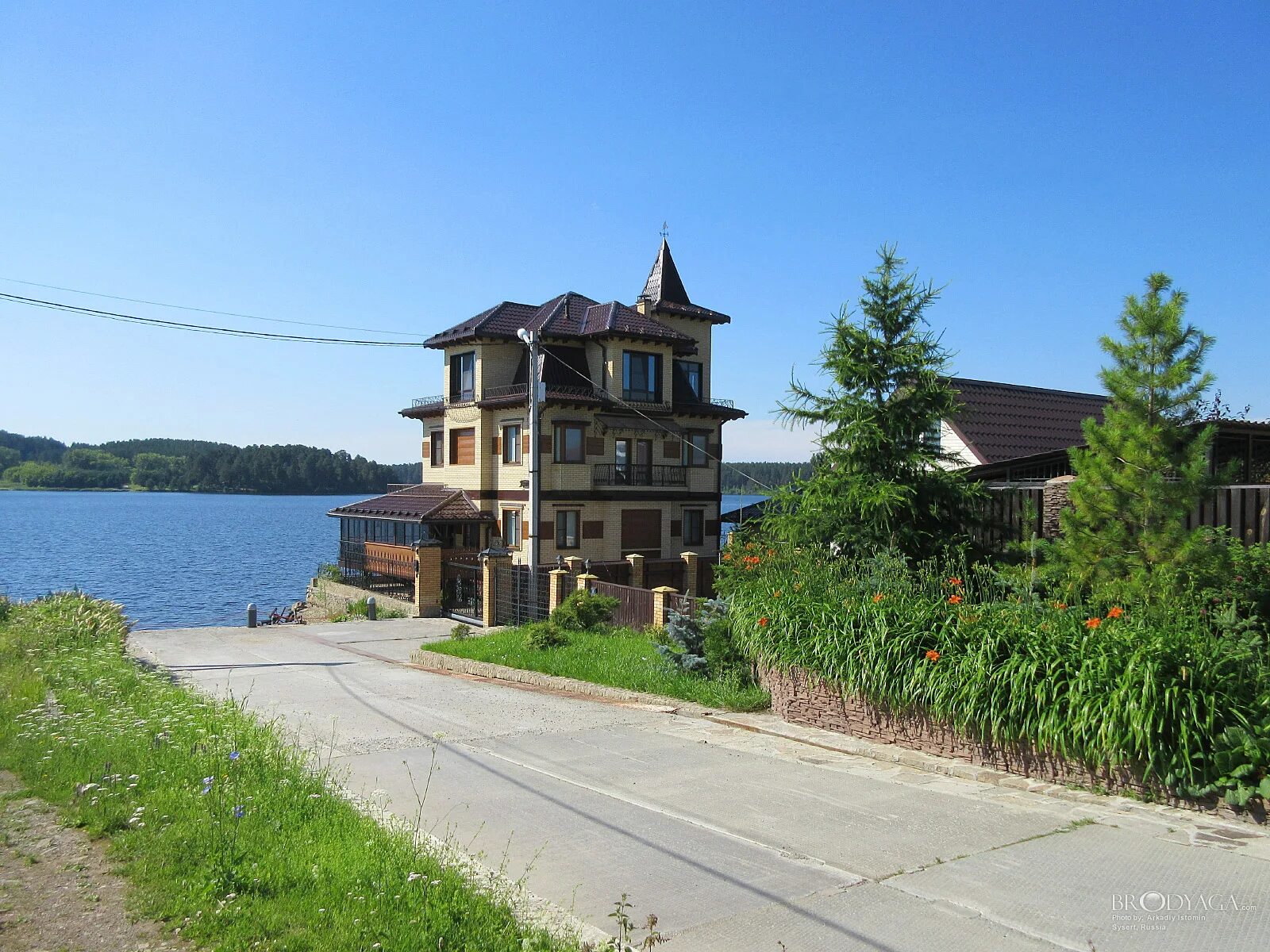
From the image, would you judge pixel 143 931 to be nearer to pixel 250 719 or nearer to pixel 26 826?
pixel 26 826

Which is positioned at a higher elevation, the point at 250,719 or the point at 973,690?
the point at 973,690

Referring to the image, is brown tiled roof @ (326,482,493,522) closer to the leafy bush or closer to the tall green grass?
the leafy bush

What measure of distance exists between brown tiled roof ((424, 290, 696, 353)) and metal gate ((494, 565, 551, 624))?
1089 cm

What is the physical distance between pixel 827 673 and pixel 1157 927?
17.2ft

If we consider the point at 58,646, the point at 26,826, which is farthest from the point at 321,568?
the point at 26,826

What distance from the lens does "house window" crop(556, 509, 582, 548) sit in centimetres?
3338

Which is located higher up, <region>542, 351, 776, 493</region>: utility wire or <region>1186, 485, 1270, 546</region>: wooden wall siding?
<region>542, 351, 776, 493</region>: utility wire

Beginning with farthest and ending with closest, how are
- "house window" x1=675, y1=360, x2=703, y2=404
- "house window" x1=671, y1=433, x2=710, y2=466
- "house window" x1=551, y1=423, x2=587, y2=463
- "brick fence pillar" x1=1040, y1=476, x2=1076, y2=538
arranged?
1. "house window" x1=675, y1=360, x2=703, y2=404
2. "house window" x1=671, y1=433, x2=710, y2=466
3. "house window" x1=551, y1=423, x2=587, y2=463
4. "brick fence pillar" x1=1040, y1=476, x2=1076, y2=538

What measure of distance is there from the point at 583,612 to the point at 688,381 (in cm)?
2103

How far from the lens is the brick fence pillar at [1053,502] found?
13.4 m

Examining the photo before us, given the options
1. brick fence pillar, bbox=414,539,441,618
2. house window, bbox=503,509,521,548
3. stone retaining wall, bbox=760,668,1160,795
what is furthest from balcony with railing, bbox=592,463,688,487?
stone retaining wall, bbox=760,668,1160,795

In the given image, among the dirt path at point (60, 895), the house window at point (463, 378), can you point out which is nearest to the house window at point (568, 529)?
the house window at point (463, 378)

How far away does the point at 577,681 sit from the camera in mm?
14578

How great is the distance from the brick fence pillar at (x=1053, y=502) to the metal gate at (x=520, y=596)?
11850 mm
